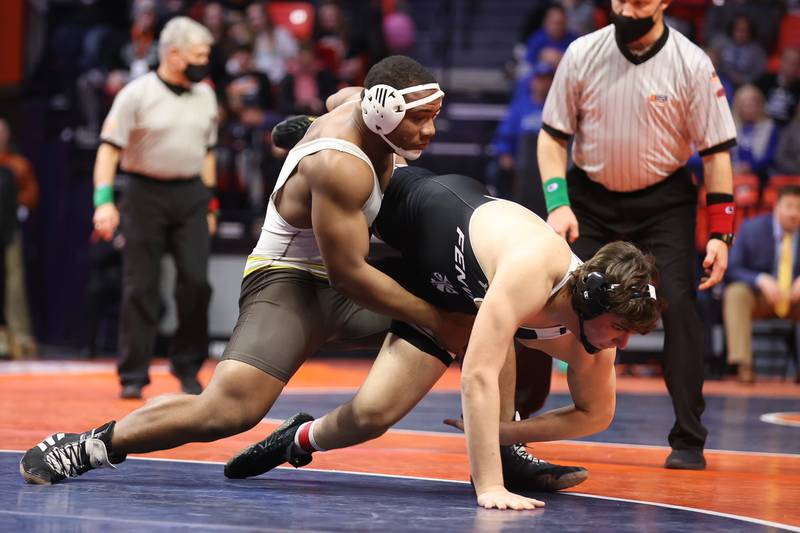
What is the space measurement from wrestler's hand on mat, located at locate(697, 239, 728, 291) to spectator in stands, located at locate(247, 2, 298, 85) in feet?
24.1

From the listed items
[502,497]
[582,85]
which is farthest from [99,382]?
[502,497]

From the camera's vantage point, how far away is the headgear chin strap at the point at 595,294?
11.2ft

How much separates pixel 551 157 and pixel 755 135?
549 cm

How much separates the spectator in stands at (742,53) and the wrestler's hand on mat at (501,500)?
7.97 m

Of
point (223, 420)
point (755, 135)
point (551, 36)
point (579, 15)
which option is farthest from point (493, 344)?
point (579, 15)

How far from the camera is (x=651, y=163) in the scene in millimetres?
4758

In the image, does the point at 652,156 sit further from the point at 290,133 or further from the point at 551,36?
the point at 551,36

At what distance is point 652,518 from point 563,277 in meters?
0.69

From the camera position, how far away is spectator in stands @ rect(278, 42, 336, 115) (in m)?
10.7

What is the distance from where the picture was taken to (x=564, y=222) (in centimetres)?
465

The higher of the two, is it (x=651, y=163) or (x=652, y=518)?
(x=651, y=163)

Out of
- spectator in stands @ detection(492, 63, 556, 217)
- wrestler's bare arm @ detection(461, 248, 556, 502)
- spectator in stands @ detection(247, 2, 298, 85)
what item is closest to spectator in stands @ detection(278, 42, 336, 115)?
spectator in stands @ detection(247, 2, 298, 85)

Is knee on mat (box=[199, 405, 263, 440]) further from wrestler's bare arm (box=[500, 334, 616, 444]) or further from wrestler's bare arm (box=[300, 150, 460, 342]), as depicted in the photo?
wrestler's bare arm (box=[500, 334, 616, 444])

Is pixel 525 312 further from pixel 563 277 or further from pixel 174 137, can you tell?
pixel 174 137
